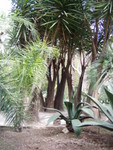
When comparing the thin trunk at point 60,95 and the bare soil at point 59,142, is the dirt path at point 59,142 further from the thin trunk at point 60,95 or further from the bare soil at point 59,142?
the thin trunk at point 60,95

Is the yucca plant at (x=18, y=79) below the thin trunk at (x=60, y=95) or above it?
above

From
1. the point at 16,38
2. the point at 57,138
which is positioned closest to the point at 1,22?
the point at 16,38

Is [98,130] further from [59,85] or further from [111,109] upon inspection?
[59,85]

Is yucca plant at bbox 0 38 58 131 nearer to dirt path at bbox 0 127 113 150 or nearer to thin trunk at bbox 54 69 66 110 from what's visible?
dirt path at bbox 0 127 113 150

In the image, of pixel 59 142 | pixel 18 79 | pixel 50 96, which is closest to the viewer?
pixel 59 142

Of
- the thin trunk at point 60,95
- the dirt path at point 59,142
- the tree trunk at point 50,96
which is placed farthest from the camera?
the thin trunk at point 60,95

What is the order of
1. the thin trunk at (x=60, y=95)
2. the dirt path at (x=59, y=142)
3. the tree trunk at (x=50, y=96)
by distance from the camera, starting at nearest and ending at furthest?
the dirt path at (x=59, y=142) < the tree trunk at (x=50, y=96) < the thin trunk at (x=60, y=95)

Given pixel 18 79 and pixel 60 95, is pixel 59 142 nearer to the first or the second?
pixel 18 79

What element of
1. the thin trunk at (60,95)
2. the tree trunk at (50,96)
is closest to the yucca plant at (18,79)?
the tree trunk at (50,96)

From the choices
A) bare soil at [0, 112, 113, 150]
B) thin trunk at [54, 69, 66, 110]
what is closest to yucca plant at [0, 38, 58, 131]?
bare soil at [0, 112, 113, 150]

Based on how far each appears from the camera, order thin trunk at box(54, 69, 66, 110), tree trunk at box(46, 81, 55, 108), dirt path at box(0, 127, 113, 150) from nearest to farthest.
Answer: dirt path at box(0, 127, 113, 150) < tree trunk at box(46, 81, 55, 108) < thin trunk at box(54, 69, 66, 110)

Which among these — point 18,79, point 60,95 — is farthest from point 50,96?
point 18,79

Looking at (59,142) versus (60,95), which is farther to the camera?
(60,95)

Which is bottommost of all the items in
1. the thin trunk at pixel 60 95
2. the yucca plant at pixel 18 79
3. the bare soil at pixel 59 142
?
the thin trunk at pixel 60 95
